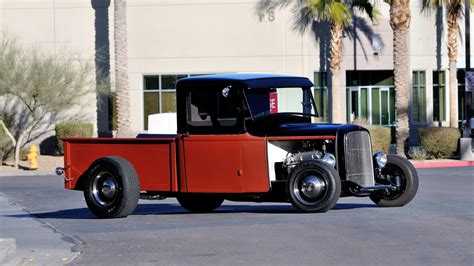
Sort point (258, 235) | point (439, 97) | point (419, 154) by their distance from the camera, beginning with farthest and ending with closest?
point (439, 97), point (419, 154), point (258, 235)

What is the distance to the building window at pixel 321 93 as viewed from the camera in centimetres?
4641

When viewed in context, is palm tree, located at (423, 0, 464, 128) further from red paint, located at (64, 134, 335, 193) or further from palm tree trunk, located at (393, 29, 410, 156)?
red paint, located at (64, 134, 335, 193)

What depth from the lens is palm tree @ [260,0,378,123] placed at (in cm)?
4169

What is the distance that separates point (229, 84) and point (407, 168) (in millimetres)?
3190

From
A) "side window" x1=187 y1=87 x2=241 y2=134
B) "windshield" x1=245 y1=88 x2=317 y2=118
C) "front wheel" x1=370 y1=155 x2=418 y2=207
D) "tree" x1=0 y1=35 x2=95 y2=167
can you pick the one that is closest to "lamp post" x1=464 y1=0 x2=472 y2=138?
"tree" x1=0 y1=35 x2=95 y2=167

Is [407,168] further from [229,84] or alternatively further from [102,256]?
[102,256]

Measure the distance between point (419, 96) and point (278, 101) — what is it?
32626mm

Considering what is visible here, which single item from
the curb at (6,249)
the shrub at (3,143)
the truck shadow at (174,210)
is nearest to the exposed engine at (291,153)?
the truck shadow at (174,210)

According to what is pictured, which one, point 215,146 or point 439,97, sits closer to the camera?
point 215,146

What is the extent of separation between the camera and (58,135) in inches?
1711

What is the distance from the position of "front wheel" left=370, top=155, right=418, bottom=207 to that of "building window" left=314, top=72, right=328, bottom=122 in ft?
93.4

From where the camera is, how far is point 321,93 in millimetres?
46906

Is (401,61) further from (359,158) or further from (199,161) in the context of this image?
(199,161)

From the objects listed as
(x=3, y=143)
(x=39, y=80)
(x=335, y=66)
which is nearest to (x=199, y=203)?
(x=39, y=80)
